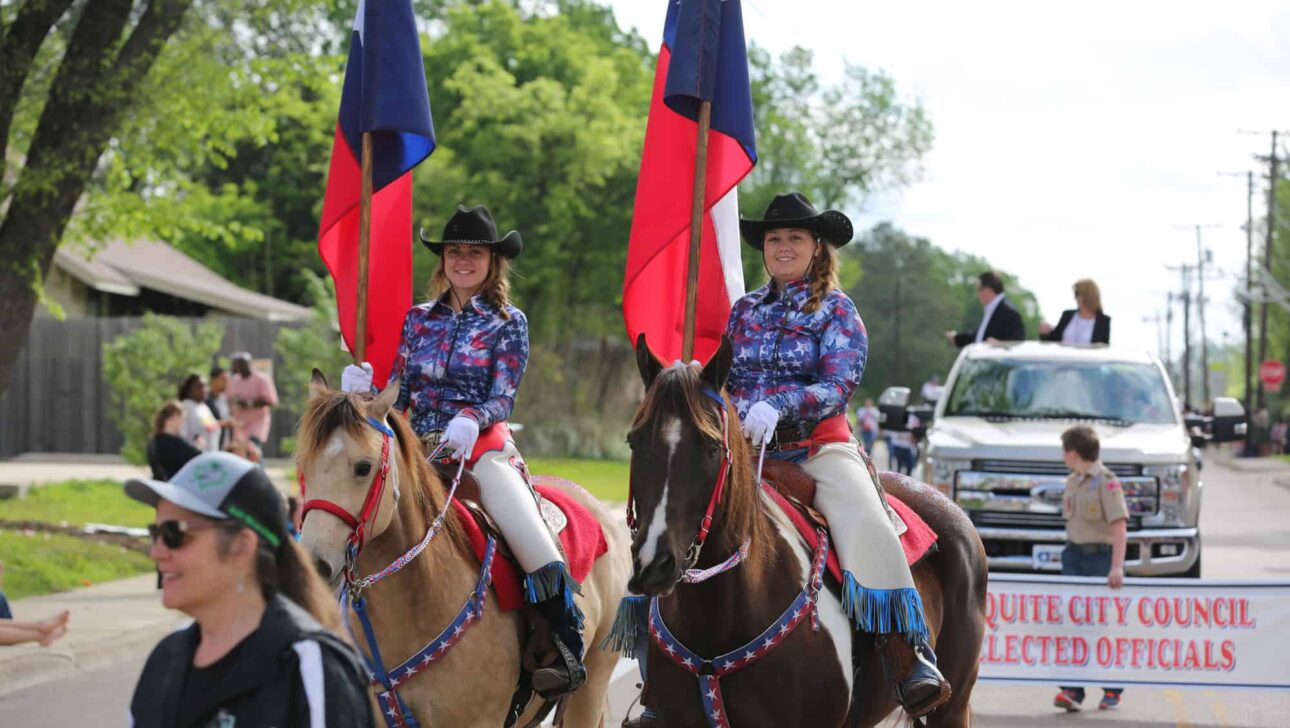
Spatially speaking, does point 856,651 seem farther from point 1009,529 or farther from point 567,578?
point 1009,529

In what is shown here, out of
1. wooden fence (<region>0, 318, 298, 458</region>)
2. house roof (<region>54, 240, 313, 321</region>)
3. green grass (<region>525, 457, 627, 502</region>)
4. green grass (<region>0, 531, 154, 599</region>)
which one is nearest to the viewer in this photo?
green grass (<region>0, 531, 154, 599</region>)

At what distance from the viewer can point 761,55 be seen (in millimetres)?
55781

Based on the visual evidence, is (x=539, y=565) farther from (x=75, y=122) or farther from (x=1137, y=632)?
(x=75, y=122)

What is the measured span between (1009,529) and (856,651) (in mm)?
7700

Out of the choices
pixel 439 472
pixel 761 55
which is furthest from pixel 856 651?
pixel 761 55

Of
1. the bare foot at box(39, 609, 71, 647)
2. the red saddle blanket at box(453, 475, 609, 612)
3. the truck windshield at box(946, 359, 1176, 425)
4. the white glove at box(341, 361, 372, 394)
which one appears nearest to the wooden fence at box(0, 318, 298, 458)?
the truck windshield at box(946, 359, 1176, 425)

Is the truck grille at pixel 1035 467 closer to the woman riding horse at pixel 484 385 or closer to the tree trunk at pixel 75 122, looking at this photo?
the woman riding horse at pixel 484 385

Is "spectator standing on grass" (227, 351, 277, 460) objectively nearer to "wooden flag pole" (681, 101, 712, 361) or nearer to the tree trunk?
the tree trunk

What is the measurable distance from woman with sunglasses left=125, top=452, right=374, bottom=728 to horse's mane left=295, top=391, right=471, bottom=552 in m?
2.41

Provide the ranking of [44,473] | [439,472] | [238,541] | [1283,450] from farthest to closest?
1. [1283,450]
2. [44,473]
3. [439,472]
4. [238,541]

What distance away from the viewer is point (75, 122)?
1551 cm

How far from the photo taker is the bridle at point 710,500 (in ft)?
16.3

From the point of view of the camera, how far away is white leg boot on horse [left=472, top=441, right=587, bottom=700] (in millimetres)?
6293

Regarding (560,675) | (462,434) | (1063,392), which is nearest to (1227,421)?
(1063,392)
